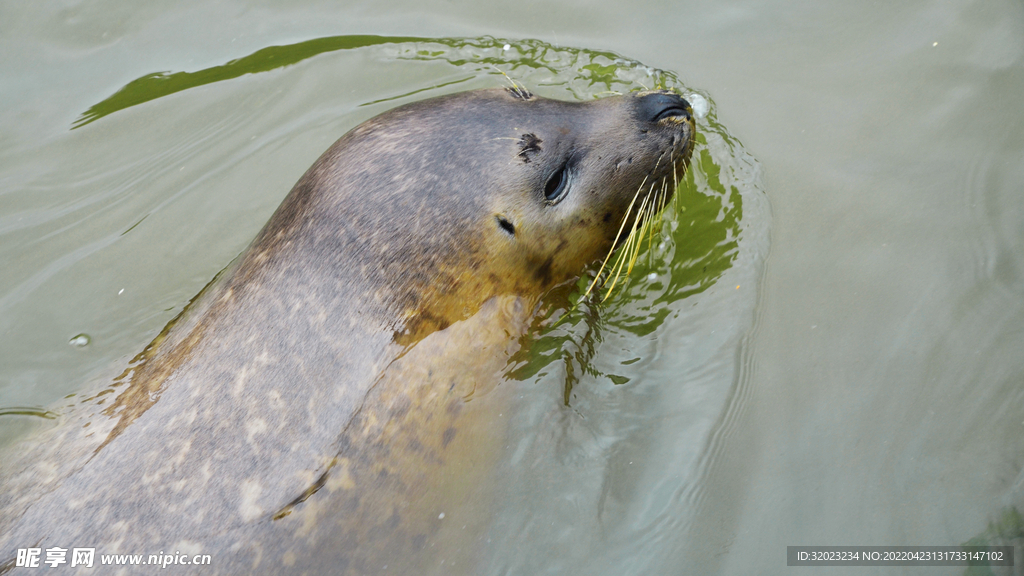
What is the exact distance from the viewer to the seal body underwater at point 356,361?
261cm

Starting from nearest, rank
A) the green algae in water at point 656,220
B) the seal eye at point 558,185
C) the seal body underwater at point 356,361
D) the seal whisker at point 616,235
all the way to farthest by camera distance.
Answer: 1. the seal body underwater at point 356,361
2. the seal eye at point 558,185
3. the seal whisker at point 616,235
4. the green algae in water at point 656,220

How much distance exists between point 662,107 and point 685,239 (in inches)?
36.4

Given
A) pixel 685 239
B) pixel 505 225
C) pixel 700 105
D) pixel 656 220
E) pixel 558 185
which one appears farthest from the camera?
pixel 700 105

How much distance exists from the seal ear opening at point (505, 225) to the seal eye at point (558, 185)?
208 mm

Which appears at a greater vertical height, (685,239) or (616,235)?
(616,235)

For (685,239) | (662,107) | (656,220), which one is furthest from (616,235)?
(685,239)

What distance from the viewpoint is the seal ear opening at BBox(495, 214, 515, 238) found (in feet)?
10.3

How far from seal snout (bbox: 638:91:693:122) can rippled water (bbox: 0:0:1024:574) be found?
33.3 inches

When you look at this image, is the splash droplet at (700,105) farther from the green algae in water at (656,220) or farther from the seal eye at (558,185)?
the seal eye at (558,185)

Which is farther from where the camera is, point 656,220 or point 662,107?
point 656,220

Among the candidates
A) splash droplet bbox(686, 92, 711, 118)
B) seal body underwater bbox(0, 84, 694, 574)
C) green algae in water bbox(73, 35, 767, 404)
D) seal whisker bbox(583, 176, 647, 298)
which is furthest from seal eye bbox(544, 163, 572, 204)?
splash droplet bbox(686, 92, 711, 118)

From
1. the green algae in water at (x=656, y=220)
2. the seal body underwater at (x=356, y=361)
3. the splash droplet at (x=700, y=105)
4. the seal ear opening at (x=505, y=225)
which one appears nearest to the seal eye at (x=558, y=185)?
the seal body underwater at (x=356, y=361)

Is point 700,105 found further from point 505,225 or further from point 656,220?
point 505,225

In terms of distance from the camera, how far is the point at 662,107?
3555 mm
